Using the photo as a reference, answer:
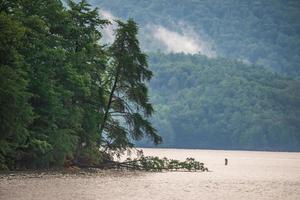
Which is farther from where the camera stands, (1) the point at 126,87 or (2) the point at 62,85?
(1) the point at 126,87

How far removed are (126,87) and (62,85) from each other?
1097cm

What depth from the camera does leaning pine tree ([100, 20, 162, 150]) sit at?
219 ft

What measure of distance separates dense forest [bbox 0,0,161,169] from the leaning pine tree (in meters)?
0.10

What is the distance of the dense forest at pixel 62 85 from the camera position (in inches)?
1864

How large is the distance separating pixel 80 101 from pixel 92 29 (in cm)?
695

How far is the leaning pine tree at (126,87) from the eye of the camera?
66812 mm

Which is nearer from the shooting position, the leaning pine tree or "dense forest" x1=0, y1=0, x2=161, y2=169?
"dense forest" x1=0, y1=0, x2=161, y2=169

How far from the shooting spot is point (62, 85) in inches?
2296

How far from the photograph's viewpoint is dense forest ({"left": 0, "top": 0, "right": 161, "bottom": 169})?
4734 cm

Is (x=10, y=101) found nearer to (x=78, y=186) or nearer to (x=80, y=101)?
(x=78, y=186)

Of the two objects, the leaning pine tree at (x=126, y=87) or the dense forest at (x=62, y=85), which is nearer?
the dense forest at (x=62, y=85)

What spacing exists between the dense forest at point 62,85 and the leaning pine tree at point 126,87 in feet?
0.32

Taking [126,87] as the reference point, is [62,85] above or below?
below

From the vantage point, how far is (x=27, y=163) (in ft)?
191
